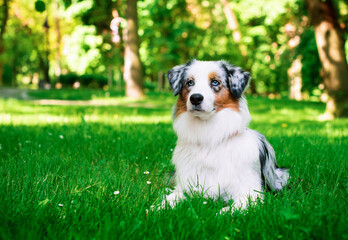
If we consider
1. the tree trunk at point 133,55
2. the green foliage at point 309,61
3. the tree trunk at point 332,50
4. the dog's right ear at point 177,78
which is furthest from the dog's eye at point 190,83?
the green foliage at point 309,61

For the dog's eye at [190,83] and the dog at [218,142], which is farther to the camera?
the dog's eye at [190,83]

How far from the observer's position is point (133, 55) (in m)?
15.0

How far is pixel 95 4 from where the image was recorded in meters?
21.9

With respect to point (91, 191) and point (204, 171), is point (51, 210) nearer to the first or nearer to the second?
point (91, 191)

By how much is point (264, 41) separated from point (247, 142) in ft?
82.1

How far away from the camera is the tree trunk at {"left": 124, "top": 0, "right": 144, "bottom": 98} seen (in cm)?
1475

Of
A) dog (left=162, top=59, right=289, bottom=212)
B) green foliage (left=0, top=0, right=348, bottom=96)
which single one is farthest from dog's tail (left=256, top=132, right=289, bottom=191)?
green foliage (left=0, top=0, right=348, bottom=96)

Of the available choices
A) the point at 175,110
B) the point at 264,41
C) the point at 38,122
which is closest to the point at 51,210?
the point at 175,110

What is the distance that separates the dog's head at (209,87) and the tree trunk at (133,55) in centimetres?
1191

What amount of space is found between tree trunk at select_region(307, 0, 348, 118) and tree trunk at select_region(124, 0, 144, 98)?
8.09 meters

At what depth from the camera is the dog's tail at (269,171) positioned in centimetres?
322

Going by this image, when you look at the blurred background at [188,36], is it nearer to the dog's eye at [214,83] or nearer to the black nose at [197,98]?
the dog's eye at [214,83]

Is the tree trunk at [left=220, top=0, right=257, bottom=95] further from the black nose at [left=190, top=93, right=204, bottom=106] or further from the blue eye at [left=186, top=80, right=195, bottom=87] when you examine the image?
the black nose at [left=190, top=93, right=204, bottom=106]

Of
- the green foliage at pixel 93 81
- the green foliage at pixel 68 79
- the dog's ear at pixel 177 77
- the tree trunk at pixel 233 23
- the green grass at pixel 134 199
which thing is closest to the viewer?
the green grass at pixel 134 199
